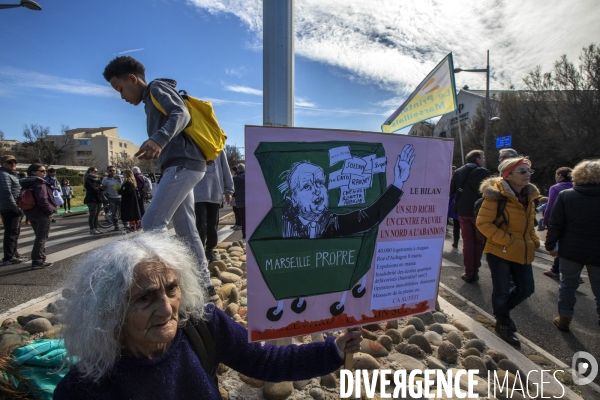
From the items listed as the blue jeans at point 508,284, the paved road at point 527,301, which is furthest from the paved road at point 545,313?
the blue jeans at point 508,284

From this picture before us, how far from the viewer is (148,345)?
47.9 inches

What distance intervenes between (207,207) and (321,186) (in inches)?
118

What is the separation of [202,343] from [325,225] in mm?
751

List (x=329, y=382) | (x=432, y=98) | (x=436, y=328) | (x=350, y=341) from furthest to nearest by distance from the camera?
(x=432, y=98) → (x=436, y=328) → (x=329, y=382) → (x=350, y=341)

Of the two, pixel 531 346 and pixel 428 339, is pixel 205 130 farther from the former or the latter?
pixel 531 346

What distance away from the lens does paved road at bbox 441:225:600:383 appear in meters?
2.96

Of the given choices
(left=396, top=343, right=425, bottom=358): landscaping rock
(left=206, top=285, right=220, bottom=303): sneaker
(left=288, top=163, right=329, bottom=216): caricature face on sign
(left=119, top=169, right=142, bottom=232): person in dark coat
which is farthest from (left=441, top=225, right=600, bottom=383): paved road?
(left=119, top=169, right=142, bottom=232): person in dark coat

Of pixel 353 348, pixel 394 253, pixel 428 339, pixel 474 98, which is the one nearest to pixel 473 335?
pixel 428 339

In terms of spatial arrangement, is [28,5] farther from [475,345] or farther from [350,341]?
[475,345]

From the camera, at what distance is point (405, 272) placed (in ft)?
5.96

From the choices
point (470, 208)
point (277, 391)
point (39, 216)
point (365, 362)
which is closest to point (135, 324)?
point (277, 391)

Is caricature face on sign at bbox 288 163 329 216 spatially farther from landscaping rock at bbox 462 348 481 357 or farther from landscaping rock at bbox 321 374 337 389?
landscaping rock at bbox 462 348 481 357

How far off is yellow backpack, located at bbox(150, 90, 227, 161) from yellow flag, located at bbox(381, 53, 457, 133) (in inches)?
119

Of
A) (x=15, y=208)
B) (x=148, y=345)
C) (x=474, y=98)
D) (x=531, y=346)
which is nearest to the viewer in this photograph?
(x=148, y=345)
